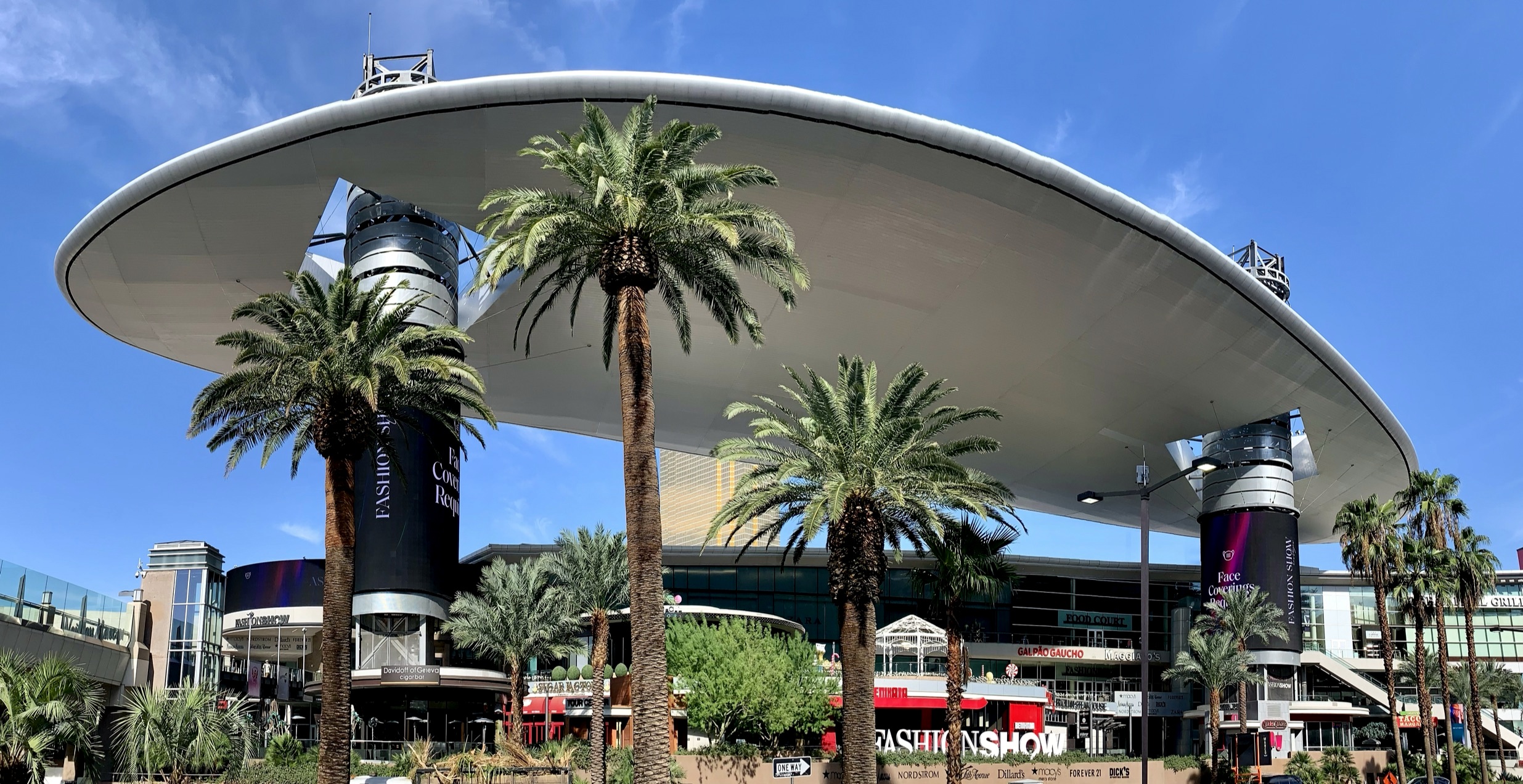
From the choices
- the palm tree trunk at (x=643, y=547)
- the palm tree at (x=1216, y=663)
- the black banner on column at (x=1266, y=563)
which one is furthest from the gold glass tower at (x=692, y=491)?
the palm tree trunk at (x=643, y=547)

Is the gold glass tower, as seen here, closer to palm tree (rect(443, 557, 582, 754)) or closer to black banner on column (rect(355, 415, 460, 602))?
black banner on column (rect(355, 415, 460, 602))

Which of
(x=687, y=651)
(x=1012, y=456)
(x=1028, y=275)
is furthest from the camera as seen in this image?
(x=1012, y=456)

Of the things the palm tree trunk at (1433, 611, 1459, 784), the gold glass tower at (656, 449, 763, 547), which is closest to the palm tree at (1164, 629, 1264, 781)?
the palm tree trunk at (1433, 611, 1459, 784)

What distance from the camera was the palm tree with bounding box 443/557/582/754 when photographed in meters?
49.2

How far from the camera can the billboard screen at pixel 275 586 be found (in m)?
67.2

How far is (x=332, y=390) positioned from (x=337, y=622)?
16.8ft

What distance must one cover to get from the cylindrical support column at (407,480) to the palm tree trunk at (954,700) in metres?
22.6

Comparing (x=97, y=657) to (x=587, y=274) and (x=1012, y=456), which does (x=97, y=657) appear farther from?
(x=1012, y=456)

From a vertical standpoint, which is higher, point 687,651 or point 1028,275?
point 1028,275

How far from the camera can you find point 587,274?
2577cm

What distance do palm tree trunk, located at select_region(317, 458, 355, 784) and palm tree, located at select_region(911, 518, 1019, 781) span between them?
16.1 metres

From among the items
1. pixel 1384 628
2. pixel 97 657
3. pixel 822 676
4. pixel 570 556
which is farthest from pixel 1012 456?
pixel 97 657

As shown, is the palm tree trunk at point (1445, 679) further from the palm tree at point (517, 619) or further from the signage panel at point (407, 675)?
the signage panel at point (407, 675)

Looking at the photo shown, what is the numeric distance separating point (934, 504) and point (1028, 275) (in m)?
22.0
